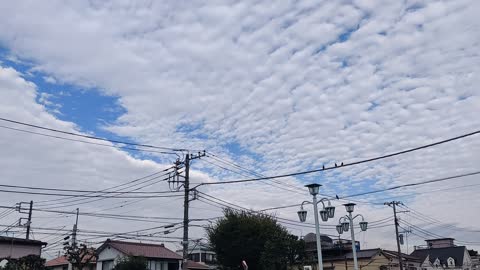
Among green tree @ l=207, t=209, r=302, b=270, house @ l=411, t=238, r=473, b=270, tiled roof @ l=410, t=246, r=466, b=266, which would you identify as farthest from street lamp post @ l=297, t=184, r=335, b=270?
tiled roof @ l=410, t=246, r=466, b=266

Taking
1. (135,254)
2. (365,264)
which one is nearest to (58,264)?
(135,254)

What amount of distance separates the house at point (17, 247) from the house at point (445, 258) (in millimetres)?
48088

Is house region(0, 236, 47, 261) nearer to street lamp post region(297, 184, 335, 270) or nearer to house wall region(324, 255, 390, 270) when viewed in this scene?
street lamp post region(297, 184, 335, 270)

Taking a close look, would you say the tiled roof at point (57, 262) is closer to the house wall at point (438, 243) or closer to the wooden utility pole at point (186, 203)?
the wooden utility pole at point (186, 203)

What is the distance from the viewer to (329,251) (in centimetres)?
4541

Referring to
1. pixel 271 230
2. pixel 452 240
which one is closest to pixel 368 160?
pixel 271 230

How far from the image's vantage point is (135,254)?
38.9 m

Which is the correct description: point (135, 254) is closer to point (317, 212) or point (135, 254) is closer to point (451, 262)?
point (317, 212)

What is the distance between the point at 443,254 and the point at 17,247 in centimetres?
5795

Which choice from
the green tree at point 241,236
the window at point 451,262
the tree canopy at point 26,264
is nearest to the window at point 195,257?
the green tree at point 241,236

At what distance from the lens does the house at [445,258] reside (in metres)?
61.4

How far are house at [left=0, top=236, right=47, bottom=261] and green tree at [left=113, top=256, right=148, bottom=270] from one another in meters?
7.00

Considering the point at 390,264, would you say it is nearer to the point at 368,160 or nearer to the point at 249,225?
the point at 249,225

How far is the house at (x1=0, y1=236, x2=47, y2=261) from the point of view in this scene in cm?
2770
